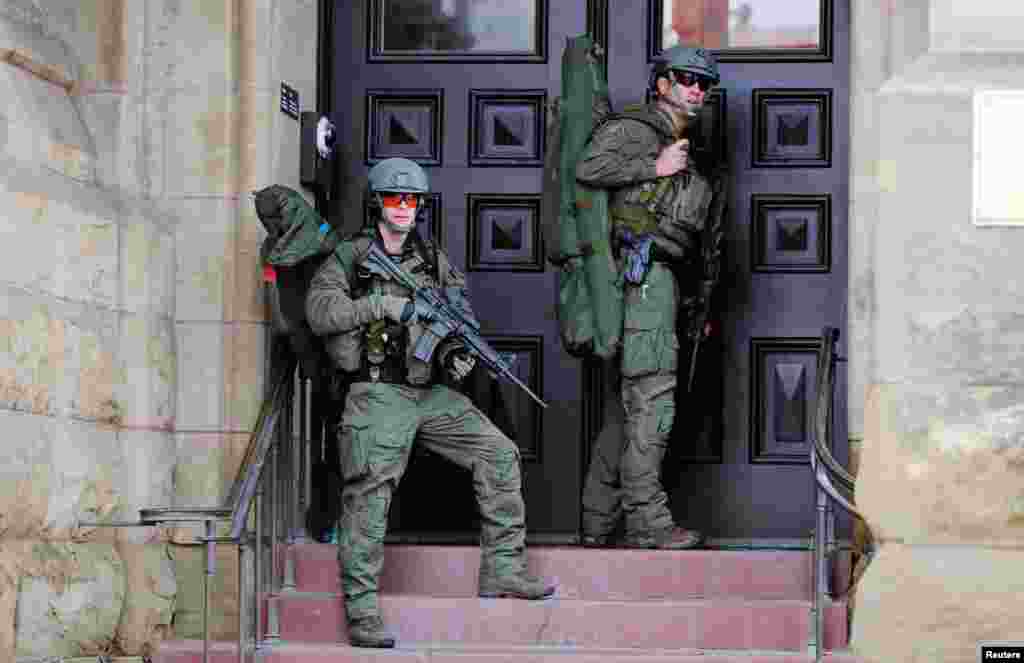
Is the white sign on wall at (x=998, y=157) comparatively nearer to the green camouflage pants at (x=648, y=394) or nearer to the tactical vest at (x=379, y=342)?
the green camouflage pants at (x=648, y=394)

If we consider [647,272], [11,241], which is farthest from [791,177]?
[11,241]

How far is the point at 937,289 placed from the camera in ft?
37.1

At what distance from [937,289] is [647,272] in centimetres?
178

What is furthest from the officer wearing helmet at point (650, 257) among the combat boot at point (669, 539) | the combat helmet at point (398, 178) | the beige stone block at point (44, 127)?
the beige stone block at point (44, 127)

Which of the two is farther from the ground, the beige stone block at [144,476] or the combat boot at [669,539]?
the beige stone block at [144,476]

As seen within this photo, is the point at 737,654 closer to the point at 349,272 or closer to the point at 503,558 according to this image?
the point at 503,558

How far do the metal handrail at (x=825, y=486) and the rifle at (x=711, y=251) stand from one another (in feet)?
2.55

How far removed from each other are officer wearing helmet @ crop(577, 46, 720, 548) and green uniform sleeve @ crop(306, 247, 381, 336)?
4.21 ft

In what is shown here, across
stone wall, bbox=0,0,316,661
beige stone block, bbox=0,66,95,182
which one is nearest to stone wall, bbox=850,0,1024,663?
stone wall, bbox=0,0,316,661

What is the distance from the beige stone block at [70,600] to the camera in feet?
36.6

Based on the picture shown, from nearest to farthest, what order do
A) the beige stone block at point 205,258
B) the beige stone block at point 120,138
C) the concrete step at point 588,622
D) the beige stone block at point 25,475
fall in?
the beige stone block at point 25,475, the concrete step at point 588,622, the beige stone block at point 120,138, the beige stone block at point 205,258

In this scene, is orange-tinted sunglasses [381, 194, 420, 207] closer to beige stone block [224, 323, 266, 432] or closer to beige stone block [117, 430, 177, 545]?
beige stone block [224, 323, 266, 432]

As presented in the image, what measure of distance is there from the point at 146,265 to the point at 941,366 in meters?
3.64

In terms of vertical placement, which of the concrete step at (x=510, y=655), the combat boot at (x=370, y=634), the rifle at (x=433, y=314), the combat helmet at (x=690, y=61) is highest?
the combat helmet at (x=690, y=61)
